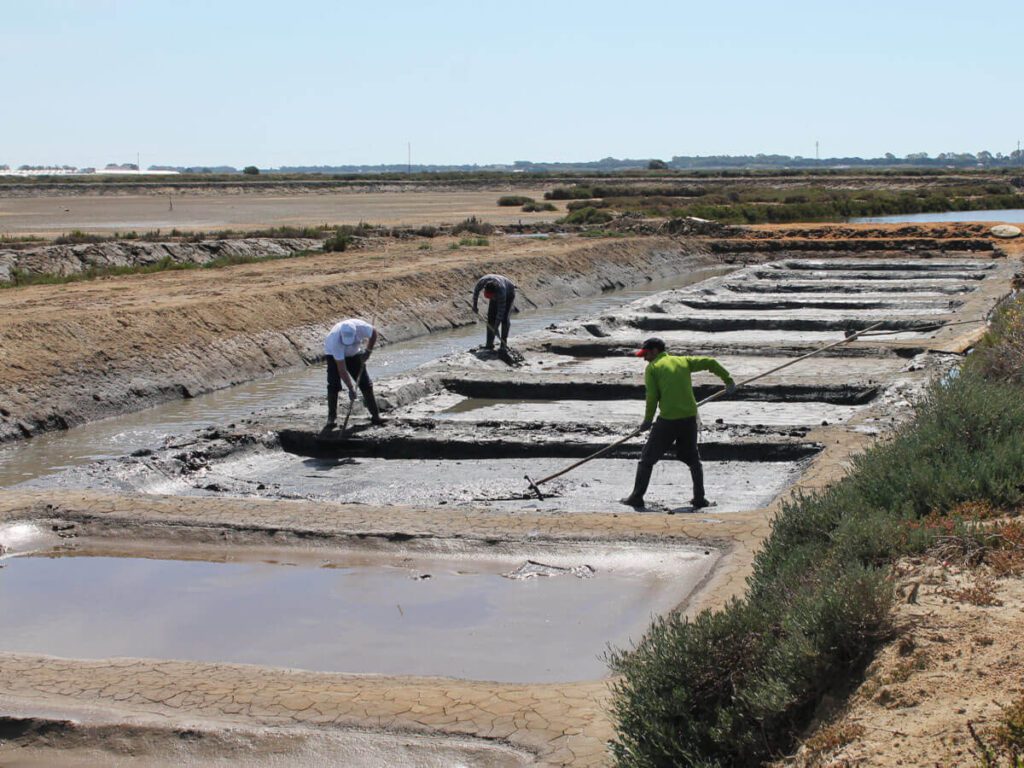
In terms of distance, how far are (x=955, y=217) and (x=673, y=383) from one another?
57.7 m

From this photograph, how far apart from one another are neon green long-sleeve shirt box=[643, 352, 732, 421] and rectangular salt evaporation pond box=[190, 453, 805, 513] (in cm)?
101

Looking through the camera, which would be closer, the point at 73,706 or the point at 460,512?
the point at 73,706

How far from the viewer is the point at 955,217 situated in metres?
64.1

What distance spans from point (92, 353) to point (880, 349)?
12.0m

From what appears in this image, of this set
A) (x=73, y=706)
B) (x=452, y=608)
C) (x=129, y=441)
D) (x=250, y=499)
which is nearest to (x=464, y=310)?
(x=129, y=441)

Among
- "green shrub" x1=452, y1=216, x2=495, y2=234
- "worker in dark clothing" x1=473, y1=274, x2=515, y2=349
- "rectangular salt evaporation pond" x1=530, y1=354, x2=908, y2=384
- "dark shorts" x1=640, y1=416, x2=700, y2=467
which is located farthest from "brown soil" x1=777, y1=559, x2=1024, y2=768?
"green shrub" x1=452, y1=216, x2=495, y2=234

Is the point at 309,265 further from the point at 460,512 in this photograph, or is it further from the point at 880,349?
the point at 460,512

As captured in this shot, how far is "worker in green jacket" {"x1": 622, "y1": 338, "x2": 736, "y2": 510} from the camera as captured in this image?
10.9 meters

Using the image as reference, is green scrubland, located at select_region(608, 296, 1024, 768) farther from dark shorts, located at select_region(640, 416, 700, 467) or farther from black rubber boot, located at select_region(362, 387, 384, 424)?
black rubber boot, located at select_region(362, 387, 384, 424)

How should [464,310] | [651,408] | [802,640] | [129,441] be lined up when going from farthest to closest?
[464,310] < [129,441] < [651,408] < [802,640]

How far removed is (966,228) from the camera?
4581 cm

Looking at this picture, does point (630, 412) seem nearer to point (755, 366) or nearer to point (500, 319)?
point (755, 366)

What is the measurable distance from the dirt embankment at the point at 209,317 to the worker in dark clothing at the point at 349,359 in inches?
174

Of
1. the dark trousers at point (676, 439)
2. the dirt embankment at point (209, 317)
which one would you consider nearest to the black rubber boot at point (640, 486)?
the dark trousers at point (676, 439)
